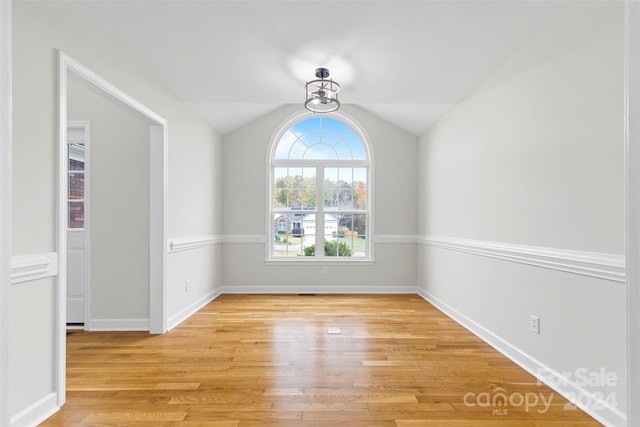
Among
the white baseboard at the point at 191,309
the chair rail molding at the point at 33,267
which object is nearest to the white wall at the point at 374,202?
the white baseboard at the point at 191,309

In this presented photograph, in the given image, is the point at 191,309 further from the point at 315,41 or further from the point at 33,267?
the point at 315,41

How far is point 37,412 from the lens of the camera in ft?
6.05

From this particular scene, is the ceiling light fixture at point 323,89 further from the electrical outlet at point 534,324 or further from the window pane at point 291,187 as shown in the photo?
the electrical outlet at point 534,324

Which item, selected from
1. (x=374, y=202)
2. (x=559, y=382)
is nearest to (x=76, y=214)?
(x=374, y=202)

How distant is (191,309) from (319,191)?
2454 mm

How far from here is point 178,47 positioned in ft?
8.95

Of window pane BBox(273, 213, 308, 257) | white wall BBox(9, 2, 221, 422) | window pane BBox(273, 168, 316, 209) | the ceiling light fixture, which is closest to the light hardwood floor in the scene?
white wall BBox(9, 2, 221, 422)

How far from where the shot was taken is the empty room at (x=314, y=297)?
181 cm

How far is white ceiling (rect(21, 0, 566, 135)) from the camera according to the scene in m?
2.26

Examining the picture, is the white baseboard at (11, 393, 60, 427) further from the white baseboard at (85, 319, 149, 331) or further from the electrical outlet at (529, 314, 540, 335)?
the electrical outlet at (529, 314, 540, 335)

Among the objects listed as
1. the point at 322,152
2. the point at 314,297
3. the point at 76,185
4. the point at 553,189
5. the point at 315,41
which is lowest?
the point at 314,297

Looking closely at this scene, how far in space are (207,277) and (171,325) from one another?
44.0 inches

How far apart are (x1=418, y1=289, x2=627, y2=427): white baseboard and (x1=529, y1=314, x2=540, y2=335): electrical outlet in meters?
0.20

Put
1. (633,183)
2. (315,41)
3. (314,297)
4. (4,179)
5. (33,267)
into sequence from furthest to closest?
(314,297)
(315,41)
(33,267)
(4,179)
(633,183)
